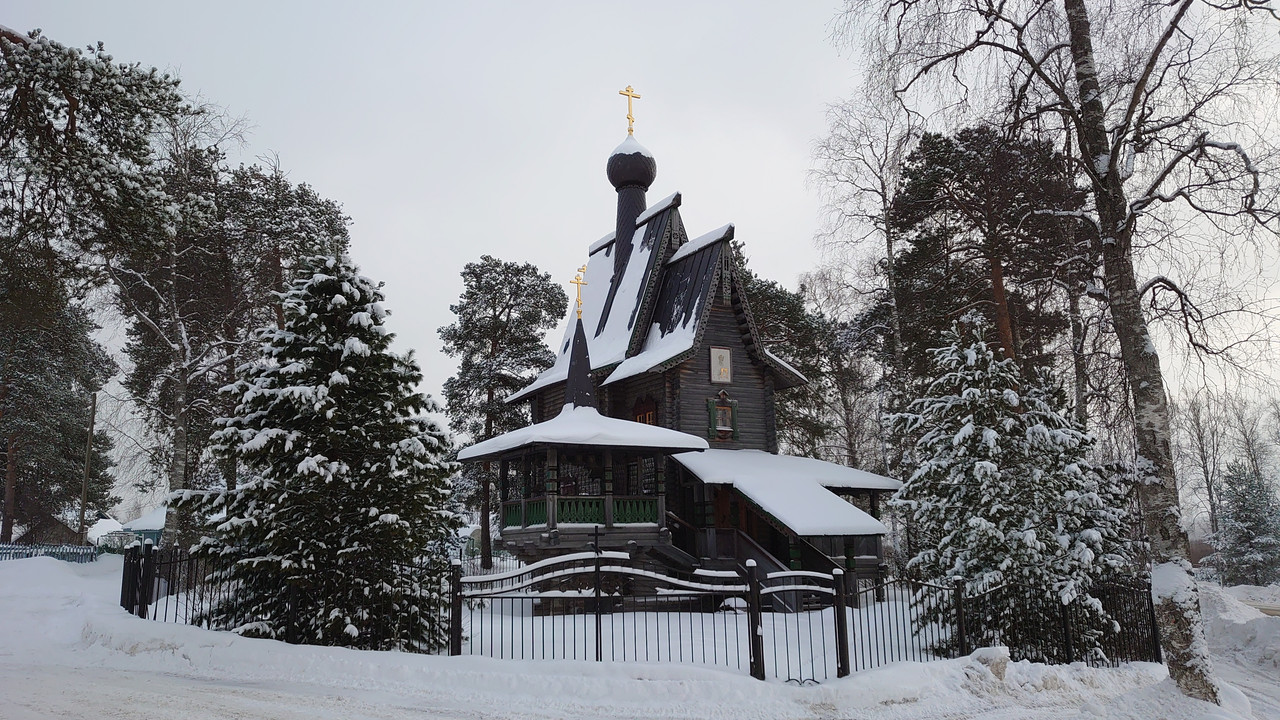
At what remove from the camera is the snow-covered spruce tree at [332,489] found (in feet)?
37.2

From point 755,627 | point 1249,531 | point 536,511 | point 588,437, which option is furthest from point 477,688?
point 1249,531

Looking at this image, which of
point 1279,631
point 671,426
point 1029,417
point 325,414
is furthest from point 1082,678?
point 671,426

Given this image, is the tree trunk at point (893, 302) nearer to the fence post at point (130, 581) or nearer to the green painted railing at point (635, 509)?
the green painted railing at point (635, 509)

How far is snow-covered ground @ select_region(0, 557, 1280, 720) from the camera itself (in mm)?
8602

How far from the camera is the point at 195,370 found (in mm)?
26172

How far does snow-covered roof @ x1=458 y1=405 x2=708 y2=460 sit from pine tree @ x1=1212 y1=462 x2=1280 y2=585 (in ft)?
88.0

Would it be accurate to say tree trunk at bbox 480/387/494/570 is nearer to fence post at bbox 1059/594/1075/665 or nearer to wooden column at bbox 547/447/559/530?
wooden column at bbox 547/447/559/530

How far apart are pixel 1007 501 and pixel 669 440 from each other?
8.37 meters

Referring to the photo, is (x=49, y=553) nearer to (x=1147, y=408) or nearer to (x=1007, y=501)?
(x=1007, y=501)

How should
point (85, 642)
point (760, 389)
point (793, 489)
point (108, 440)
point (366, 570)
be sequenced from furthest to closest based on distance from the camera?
1. point (108, 440)
2. point (760, 389)
3. point (793, 489)
4. point (85, 642)
5. point (366, 570)

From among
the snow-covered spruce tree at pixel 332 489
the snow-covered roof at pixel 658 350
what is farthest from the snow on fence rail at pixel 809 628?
the snow-covered roof at pixel 658 350

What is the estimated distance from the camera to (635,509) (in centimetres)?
2025

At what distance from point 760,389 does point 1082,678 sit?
14.7 meters

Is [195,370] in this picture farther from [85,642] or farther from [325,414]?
[325,414]
